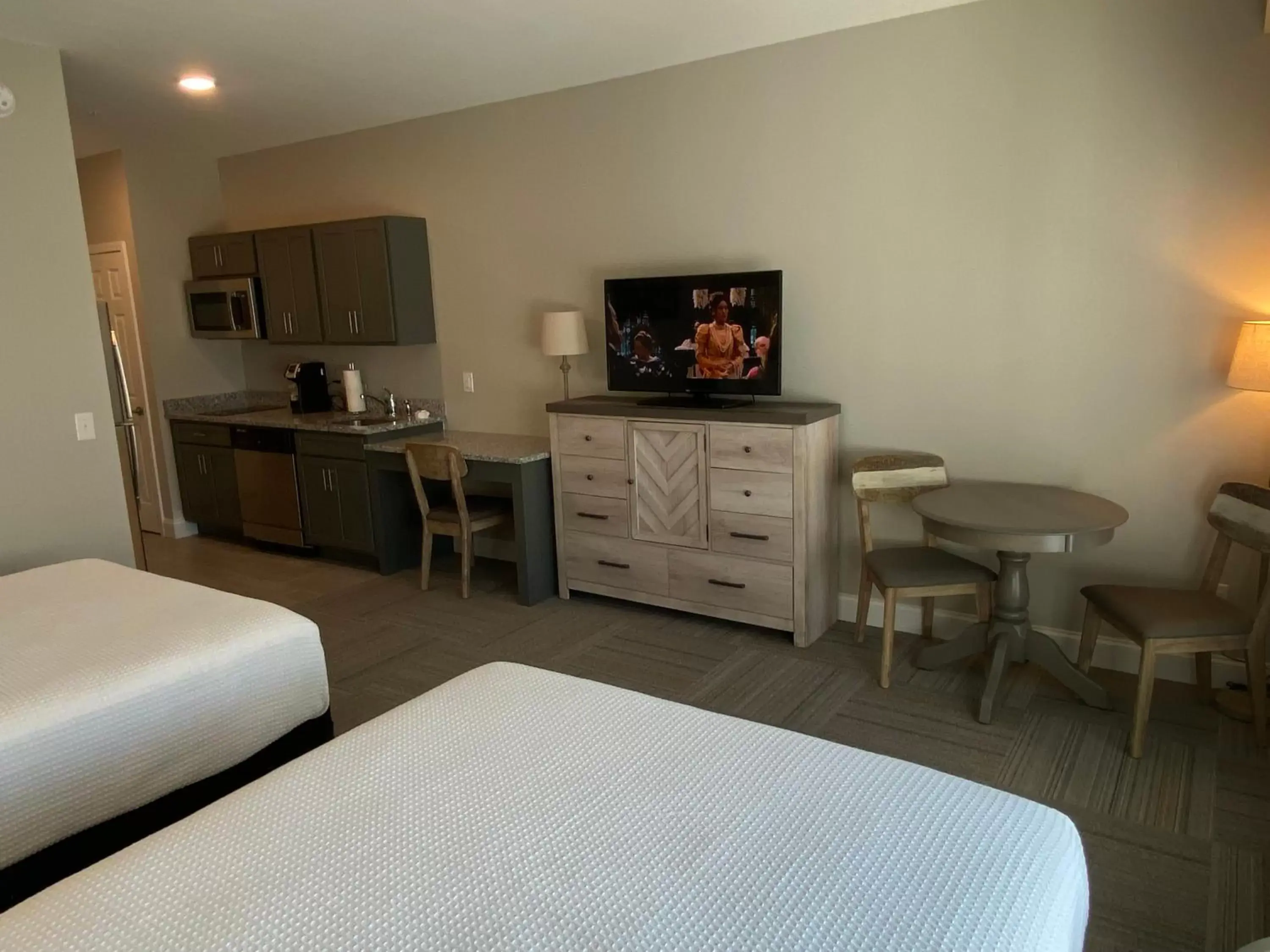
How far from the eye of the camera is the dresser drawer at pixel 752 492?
3643 mm

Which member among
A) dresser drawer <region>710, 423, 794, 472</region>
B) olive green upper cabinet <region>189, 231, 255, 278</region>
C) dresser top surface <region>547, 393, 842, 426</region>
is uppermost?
olive green upper cabinet <region>189, 231, 255, 278</region>

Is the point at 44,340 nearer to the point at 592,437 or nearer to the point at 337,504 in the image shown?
the point at 337,504

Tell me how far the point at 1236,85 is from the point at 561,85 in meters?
2.95

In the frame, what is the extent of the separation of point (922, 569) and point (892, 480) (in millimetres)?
460

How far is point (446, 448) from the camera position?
14.3 ft

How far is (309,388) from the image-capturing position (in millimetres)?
5680

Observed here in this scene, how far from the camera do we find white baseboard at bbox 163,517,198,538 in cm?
610

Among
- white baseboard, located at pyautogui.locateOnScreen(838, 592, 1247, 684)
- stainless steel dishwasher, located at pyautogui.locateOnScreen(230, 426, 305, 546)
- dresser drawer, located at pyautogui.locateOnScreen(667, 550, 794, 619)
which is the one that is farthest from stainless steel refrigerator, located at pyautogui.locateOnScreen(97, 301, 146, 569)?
white baseboard, located at pyautogui.locateOnScreen(838, 592, 1247, 684)

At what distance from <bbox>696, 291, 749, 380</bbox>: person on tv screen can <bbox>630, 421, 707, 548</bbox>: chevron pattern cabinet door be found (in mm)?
318

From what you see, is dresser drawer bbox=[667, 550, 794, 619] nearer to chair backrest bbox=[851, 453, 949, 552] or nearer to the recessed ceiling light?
chair backrest bbox=[851, 453, 949, 552]

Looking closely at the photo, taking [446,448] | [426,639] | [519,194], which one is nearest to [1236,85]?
[519,194]

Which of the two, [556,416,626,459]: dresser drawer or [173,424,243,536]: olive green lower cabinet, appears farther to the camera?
[173,424,243,536]: olive green lower cabinet

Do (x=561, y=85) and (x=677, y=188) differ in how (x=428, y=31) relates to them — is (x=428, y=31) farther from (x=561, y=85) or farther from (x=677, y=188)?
(x=677, y=188)

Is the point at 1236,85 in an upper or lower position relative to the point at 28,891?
upper
